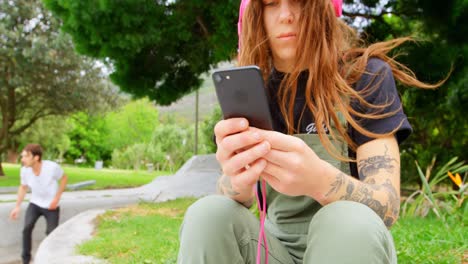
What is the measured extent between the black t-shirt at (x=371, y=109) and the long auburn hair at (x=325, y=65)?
0.01m

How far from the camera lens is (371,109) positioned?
3.82 ft

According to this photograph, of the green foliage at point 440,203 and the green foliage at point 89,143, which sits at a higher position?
the green foliage at point 440,203

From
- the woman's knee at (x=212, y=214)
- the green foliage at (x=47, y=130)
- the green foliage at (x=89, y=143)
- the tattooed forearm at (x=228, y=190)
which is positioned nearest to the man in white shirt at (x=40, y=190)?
the tattooed forearm at (x=228, y=190)

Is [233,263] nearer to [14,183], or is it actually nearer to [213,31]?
[213,31]

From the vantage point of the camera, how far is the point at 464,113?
604cm

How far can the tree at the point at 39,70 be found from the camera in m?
11.6

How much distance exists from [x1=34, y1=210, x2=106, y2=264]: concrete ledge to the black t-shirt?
2494 millimetres

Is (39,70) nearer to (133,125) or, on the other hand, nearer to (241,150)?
(241,150)

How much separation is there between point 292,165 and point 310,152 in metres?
0.05

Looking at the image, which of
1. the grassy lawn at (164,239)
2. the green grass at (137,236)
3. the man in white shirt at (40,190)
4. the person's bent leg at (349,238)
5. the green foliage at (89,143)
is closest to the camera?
the person's bent leg at (349,238)

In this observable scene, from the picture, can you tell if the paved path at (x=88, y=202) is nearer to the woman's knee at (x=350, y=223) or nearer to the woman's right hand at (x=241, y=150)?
the woman's right hand at (x=241, y=150)

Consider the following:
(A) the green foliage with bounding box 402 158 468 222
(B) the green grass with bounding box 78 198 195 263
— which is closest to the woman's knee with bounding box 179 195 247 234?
(B) the green grass with bounding box 78 198 195 263

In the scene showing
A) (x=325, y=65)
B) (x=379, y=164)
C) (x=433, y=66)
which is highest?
(x=433, y=66)

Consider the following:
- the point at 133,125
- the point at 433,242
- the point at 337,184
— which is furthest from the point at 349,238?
the point at 133,125
